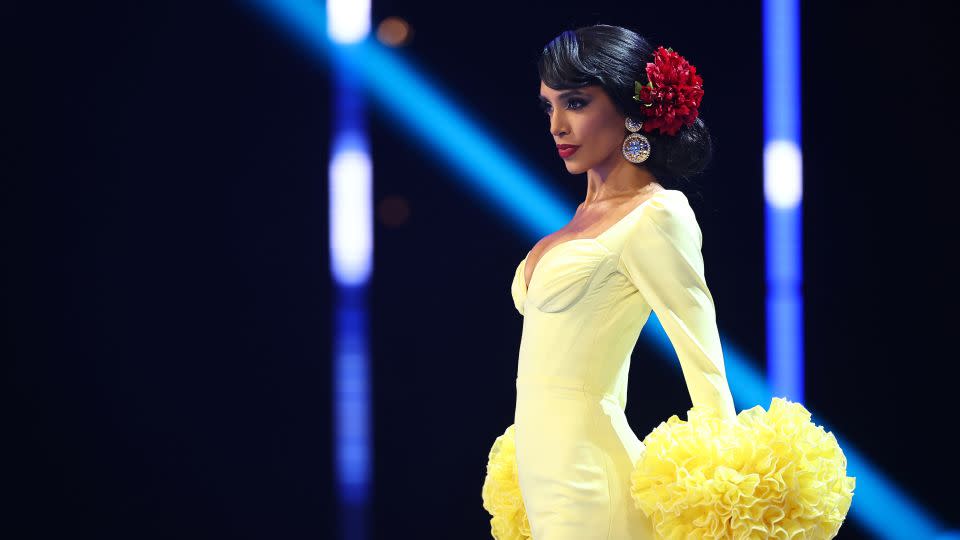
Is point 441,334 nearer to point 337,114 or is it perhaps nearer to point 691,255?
point 337,114

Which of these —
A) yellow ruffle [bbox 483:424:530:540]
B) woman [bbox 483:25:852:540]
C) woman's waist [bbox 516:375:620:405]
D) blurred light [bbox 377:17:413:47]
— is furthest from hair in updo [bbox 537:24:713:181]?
blurred light [bbox 377:17:413:47]

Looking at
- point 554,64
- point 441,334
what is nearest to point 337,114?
point 441,334

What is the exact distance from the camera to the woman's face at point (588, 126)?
197cm

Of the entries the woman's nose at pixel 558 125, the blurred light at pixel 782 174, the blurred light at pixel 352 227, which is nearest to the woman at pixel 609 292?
the woman's nose at pixel 558 125

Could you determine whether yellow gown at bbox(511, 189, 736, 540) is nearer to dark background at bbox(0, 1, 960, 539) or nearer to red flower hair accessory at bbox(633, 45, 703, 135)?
red flower hair accessory at bbox(633, 45, 703, 135)

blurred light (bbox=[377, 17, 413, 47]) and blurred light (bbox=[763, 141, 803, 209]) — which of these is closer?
blurred light (bbox=[763, 141, 803, 209])

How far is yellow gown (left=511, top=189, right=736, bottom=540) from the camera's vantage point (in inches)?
70.8

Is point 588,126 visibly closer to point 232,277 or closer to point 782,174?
point 782,174

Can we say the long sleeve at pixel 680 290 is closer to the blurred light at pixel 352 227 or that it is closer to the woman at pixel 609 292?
the woman at pixel 609 292

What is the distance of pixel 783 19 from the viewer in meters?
3.57

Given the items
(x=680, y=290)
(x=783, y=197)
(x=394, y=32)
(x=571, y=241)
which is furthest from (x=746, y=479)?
(x=394, y=32)

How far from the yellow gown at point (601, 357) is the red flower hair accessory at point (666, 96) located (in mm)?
150

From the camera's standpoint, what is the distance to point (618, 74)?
1958mm

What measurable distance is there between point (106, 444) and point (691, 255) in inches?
101
